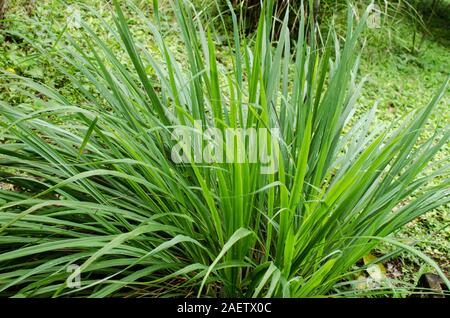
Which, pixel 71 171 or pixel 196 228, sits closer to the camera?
pixel 71 171

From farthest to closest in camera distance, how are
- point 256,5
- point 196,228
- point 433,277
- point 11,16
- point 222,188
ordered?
point 256,5 → point 11,16 → point 433,277 → point 196,228 → point 222,188

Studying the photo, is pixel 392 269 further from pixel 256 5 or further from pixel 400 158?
pixel 256 5

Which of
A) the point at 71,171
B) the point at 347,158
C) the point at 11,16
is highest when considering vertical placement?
the point at 11,16

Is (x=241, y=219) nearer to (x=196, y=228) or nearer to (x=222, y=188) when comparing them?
(x=222, y=188)

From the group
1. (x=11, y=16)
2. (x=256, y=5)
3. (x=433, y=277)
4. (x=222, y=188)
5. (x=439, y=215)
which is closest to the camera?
(x=222, y=188)

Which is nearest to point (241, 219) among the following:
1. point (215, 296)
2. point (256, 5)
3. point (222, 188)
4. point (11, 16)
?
point (222, 188)

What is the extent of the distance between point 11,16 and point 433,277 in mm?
2550

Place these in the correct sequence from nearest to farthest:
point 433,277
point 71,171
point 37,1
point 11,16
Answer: point 71,171
point 433,277
point 11,16
point 37,1

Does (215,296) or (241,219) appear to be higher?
(241,219)

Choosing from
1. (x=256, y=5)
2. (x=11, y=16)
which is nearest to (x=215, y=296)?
(x=11, y=16)

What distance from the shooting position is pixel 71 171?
1352 mm
